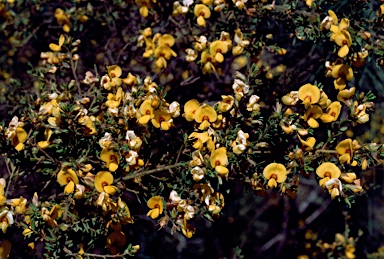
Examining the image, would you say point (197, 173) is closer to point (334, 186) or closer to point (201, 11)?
point (334, 186)

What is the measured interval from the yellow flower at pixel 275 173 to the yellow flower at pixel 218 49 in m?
0.48

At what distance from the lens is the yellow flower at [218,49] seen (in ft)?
5.79

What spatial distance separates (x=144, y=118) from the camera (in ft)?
4.81

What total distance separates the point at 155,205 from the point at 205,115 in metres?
0.31

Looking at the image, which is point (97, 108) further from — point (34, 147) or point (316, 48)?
point (316, 48)

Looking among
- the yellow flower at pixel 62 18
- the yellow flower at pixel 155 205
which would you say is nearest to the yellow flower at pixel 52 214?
the yellow flower at pixel 155 205

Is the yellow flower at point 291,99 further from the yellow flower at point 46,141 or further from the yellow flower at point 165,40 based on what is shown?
the yellow flower at point 46,141

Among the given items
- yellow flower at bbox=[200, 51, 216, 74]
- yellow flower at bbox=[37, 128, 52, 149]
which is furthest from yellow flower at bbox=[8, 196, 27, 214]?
yellow flower at bbox=[200, 51, 216, 74]

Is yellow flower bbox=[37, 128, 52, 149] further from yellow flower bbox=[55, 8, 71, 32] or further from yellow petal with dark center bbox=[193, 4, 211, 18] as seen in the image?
yellow flower bbox=[55, 8, 71, 32]

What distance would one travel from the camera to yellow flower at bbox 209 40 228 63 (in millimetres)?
1764

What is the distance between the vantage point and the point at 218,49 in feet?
5.85

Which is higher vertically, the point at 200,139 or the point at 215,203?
the point at 200,139

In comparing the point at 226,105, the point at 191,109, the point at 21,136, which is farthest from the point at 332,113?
the point at 21,136

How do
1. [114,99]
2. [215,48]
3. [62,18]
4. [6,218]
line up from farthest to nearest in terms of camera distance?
[62,18], [215,48], [114,99], [6,218]
